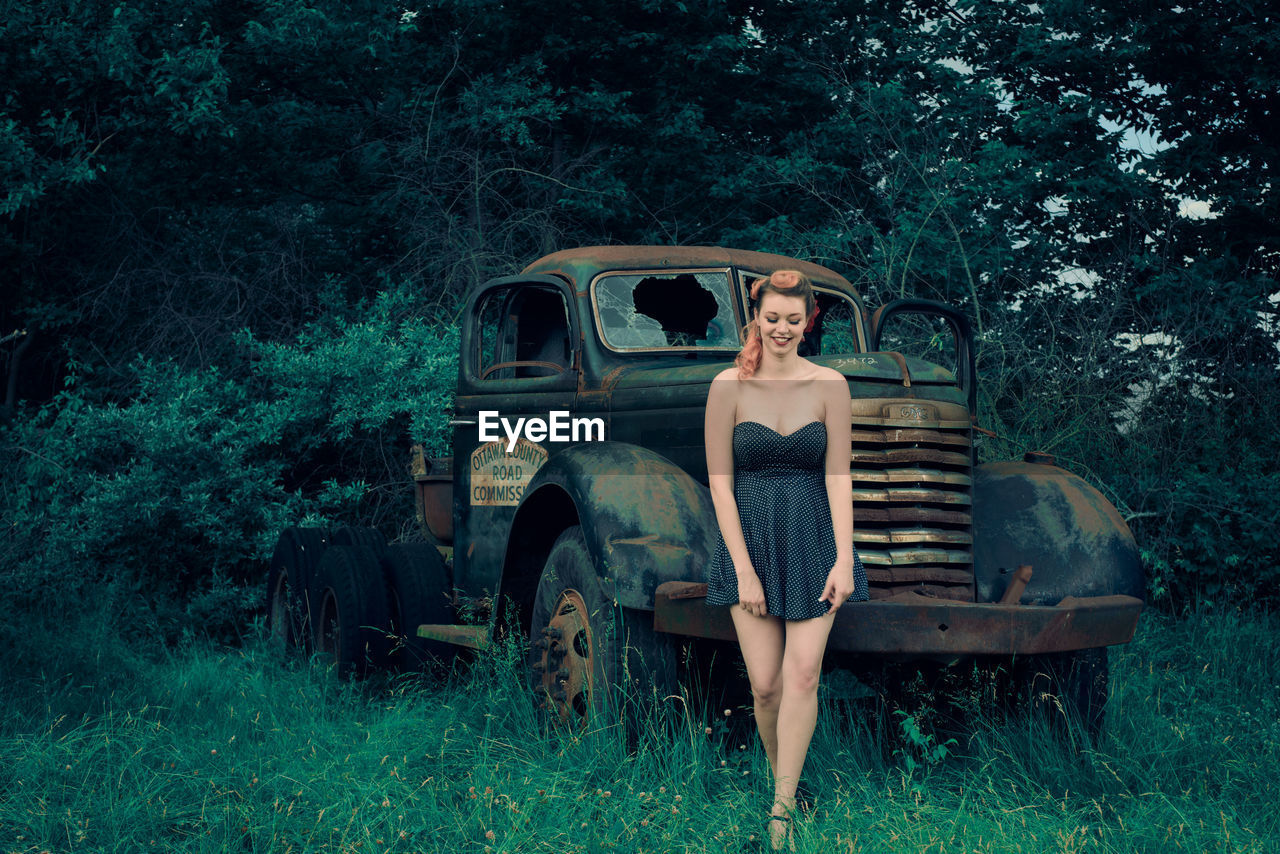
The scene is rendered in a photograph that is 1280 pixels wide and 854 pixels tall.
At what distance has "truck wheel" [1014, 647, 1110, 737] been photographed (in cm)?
499

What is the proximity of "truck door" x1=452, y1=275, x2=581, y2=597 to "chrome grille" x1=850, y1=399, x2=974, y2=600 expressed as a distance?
5.55 feet

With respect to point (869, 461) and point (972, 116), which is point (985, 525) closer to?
point (869, 461)

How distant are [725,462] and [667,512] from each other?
0.74 metres

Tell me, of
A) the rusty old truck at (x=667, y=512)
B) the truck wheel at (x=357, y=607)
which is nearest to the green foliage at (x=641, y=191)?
the truck wheel at (x=357, y=607)

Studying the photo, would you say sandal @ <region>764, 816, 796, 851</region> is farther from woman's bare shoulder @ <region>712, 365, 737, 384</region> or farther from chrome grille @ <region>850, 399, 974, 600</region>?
woman's bare shoulder @ <region>712, 365, 737, 384</region>

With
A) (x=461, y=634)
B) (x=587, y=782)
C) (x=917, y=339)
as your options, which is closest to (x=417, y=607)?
(x=461, y=634)

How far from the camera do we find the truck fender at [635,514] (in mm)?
4473

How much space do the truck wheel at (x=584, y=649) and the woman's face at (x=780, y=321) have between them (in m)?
1.20

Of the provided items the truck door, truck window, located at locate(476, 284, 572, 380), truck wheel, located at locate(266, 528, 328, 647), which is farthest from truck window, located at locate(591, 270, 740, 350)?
truck wheel, located at locate(266, 528, 328, 647)

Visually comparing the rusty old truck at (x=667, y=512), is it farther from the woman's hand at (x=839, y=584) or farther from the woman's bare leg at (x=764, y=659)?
the woman's hand at (x=839, y=584)

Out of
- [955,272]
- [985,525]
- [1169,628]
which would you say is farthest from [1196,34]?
[985,525]

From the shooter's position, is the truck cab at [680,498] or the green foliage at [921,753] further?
the green foliage at [921,753]

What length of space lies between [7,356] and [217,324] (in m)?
2.35

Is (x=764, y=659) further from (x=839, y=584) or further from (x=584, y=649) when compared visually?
(x=584, y=649)
